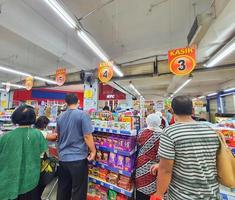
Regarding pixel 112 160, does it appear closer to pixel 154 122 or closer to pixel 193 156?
pixel 154 122

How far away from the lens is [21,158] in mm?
1749

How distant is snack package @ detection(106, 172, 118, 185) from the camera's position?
2.56m

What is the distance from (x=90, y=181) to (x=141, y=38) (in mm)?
5314

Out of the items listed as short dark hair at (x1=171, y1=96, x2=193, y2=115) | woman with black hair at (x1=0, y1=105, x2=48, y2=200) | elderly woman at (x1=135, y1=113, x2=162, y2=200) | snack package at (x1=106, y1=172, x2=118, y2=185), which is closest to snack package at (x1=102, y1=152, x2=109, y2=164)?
snack package at (x1=106, y1=172, x2=118, y2=185)

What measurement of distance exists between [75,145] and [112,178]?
91 cm

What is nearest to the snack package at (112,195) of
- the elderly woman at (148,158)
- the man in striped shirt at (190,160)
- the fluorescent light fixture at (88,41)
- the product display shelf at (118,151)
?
the elderly woman at (148,158)

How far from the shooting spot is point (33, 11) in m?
4.26

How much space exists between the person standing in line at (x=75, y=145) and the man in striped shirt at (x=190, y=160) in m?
1.26

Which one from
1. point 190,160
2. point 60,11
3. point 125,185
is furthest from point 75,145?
point 60,11

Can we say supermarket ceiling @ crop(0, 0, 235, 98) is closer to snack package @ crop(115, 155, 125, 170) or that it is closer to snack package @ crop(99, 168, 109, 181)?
snack package @ crop(115, 155, 125, 170)

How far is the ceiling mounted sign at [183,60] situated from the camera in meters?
4.06

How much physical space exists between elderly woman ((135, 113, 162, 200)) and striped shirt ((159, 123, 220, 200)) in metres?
0.75

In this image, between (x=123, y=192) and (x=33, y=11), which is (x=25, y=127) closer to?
(x=123, y=192)

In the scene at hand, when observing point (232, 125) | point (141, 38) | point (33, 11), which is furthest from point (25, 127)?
point (141, 38)
